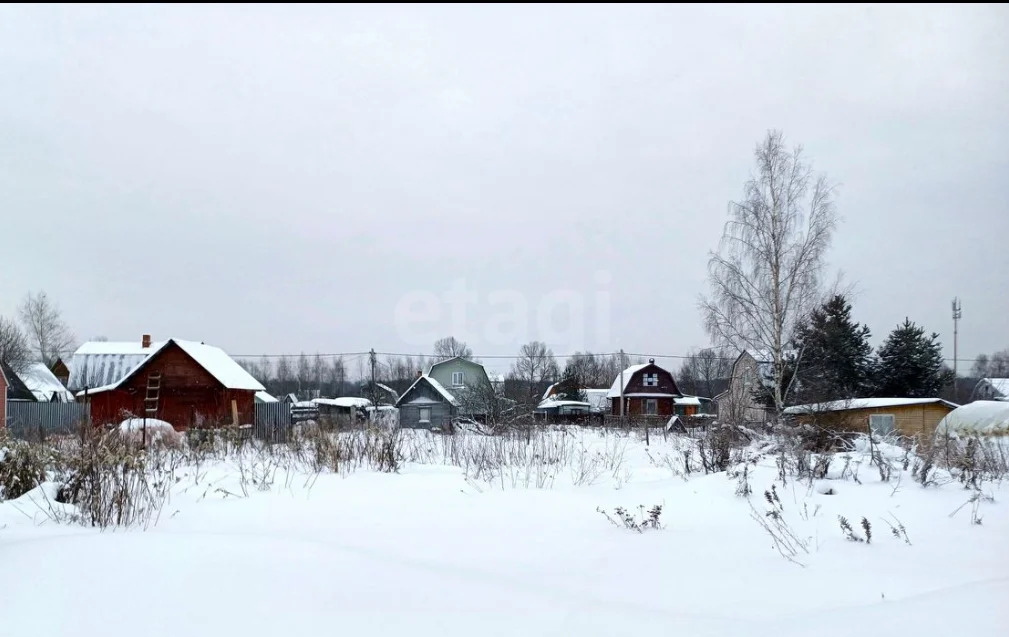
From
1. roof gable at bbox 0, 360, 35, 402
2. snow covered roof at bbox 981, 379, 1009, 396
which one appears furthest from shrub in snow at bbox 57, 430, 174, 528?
snow covered roof at bbox 981, 379, 1009, 396

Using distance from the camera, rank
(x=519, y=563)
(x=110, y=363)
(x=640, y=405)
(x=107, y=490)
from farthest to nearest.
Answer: (x=640, y=405), (x=110, y=363), (x=107, y=490), (x=519, y=563)

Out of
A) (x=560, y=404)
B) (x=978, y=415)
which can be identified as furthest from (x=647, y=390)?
(x=978, y=415)

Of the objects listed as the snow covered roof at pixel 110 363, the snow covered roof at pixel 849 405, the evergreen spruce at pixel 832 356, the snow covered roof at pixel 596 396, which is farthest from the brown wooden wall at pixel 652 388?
→ the snow covered roof at pixel 110 363

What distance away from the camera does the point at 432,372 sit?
1748 inches

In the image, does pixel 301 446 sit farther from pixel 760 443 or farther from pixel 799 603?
pixel 799 603

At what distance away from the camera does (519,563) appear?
4.57 metres

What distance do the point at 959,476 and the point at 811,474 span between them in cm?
127

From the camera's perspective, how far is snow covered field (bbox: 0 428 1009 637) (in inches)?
131

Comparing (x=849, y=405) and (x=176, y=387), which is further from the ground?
(x=176, y=387)

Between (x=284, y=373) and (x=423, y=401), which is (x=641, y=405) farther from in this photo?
(x=284, y=373)

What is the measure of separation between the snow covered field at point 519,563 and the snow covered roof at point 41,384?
3090 centimetres

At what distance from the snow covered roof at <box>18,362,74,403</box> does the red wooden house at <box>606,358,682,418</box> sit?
2828 cm

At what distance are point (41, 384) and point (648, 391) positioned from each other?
31.7 metres

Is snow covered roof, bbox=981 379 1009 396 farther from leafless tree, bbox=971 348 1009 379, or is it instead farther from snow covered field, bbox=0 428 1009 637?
snow covered field, bbox=0 428 1009 637
